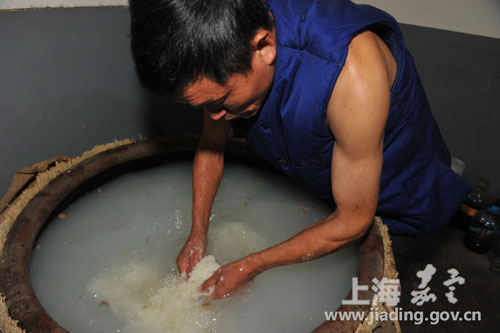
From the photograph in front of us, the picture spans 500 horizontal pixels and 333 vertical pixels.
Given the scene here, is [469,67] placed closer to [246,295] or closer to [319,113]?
[319,113]

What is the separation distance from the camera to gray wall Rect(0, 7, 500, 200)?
68.1 inches

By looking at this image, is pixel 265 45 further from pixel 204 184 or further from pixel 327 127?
pixel 204 184

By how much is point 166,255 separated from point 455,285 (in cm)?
181

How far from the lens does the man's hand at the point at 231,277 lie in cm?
121

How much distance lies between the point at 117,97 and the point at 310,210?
116 centimetres

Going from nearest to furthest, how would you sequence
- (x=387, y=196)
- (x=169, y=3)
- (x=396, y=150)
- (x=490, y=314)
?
(x=169, y=3)
(x=396, y=150)
(x=387, y=196)
(x=490, y=314)

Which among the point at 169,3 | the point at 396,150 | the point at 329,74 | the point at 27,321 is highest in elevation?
the point at 169,3

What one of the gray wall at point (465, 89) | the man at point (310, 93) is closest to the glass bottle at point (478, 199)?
the gray wall at point (465, 89)

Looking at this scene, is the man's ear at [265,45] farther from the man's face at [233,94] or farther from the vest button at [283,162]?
the vest button at [283,162]

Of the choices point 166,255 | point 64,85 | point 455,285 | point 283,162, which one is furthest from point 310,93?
point 455,285

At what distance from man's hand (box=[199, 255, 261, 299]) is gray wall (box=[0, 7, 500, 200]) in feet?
3.78

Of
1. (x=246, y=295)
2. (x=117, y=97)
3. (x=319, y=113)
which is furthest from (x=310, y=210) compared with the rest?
(x=117, y=97)

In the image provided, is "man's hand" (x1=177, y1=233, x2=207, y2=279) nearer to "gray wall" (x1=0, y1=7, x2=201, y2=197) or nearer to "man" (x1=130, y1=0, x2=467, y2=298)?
"man" (x1=130, y1=0, x2=467, y2=298)

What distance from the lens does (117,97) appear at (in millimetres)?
2068
